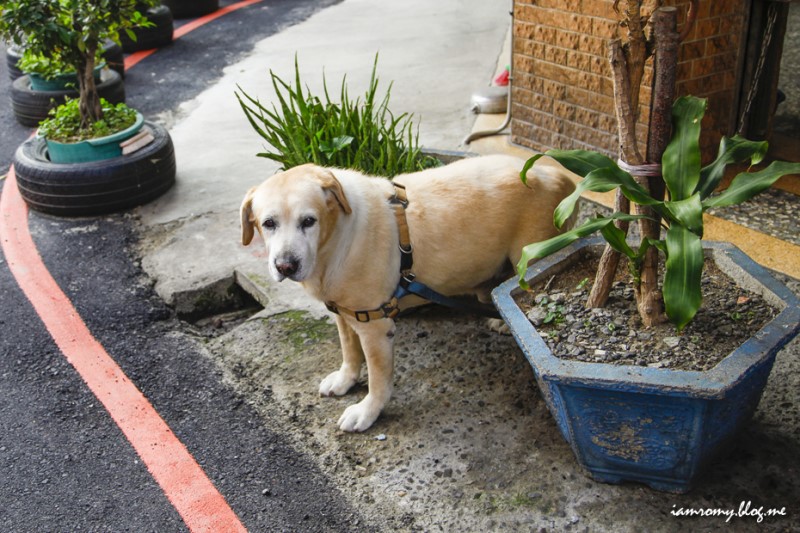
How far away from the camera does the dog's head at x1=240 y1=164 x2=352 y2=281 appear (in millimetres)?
3213

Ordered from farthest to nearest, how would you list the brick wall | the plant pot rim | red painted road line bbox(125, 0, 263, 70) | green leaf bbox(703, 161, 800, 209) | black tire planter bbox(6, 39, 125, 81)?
red painted road line bbox(125, 0, 263, 70), black tire planter bbox(6, 39, 125, 81), the brick wall, green leaf bbox(703, 161, 800, 209), the plant pot rim

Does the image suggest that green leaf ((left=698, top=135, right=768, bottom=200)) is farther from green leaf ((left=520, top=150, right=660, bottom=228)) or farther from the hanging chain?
the hanging chain

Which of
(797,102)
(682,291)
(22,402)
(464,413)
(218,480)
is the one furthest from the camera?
(797,102)

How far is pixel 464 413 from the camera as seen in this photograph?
12.2 ft

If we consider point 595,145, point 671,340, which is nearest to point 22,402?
point 671,340

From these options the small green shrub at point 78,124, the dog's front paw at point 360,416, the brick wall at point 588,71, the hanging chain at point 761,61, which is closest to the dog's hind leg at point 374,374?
the dog's front paw at point 360,416

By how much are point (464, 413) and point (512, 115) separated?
11.0ft

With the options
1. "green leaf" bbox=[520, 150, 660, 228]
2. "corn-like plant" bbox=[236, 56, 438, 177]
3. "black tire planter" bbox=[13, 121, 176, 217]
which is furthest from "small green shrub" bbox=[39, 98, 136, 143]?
"green leaf" bbox=[520, 150, 660, 228]

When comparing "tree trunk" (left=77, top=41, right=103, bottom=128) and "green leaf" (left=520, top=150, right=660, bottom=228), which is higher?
"green leaf" (left=520, top=150, right=660, bottom=228)

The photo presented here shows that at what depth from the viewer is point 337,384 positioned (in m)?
3.96

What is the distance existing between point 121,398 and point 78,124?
3.01 m

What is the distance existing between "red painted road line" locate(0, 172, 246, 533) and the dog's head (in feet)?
3.27

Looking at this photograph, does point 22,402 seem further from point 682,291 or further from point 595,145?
point 595,145

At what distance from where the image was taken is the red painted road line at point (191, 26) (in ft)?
33.2
